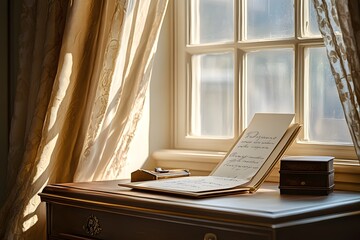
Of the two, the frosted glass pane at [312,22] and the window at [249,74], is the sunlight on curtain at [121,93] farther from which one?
the frosted glass pane at [312,22]

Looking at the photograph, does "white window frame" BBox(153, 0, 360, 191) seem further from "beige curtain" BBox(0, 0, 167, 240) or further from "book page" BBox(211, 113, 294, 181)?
"beige curtain" BBox(0, 0, 167, 240)

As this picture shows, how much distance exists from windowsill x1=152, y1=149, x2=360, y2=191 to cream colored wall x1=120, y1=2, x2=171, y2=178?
0.17 feet

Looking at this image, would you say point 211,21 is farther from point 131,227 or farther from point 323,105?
point 131,227

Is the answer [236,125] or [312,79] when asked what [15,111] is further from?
[312,79]

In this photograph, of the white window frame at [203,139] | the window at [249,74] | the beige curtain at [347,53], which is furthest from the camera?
the window at [249,74]

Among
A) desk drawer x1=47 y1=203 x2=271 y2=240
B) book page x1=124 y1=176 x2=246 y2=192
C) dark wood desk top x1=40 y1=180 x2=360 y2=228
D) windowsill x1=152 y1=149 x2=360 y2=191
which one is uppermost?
windowsill x1=152 y1=149 x2=360 y2=191

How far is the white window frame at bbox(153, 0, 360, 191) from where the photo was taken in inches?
92.2

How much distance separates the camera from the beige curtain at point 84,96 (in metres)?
2.54

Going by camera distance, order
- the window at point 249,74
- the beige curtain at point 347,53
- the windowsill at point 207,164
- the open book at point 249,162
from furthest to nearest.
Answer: the window at point 249,74
the windowsill at point 207,164
the open book at point 249,162
the beige curtain at point 347,53

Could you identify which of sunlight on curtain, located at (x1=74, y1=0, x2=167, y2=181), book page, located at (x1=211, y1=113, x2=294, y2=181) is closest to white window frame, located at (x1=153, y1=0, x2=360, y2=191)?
book page, located at (x1=211, y1=113, x2=294, y2=181)

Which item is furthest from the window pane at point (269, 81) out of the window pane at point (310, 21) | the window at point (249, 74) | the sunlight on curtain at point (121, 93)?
the sunlight on curtain at point (121, 93)

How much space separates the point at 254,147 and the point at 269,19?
56cm

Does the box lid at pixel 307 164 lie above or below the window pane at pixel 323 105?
below

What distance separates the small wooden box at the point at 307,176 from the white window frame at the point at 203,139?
0.21m
